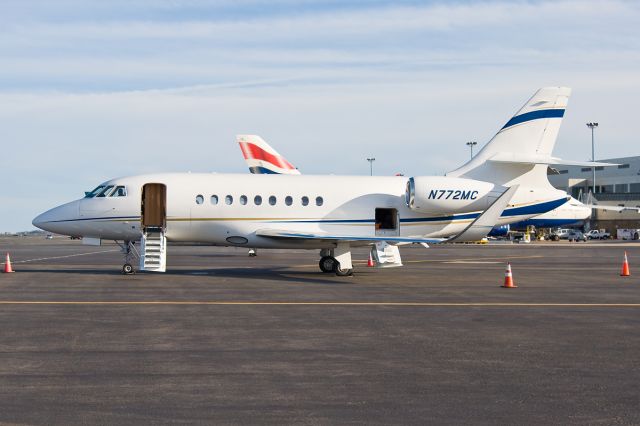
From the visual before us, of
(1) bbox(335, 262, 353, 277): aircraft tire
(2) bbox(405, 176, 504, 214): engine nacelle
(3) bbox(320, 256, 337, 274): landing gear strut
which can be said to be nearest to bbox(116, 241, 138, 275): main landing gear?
(3) bbox(320, 256, 337, 274): landing gear strut

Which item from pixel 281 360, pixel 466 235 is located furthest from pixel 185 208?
pixel 281 360

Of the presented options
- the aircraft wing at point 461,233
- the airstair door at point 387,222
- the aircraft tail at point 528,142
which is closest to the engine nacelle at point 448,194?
the airstair door at point 387,222

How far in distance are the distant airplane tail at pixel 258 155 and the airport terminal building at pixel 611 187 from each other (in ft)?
224

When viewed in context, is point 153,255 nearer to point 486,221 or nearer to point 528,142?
point 486,221

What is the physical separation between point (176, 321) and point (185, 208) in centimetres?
1276

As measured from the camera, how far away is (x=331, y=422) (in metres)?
7.83

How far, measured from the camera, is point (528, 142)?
97.7ft

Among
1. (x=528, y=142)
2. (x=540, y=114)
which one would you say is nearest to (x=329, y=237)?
(x=528, y=142)

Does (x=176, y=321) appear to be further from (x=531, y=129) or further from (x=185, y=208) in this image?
(x=531, y=129)

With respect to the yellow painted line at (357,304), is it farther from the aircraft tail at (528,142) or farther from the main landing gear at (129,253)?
the aircraft tail at (528,142)

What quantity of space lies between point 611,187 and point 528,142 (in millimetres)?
104021

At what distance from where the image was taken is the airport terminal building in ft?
363

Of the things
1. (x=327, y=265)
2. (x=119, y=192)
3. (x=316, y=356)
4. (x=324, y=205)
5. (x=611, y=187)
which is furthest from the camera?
(x=611, y=187)

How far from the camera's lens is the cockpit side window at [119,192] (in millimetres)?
28250
